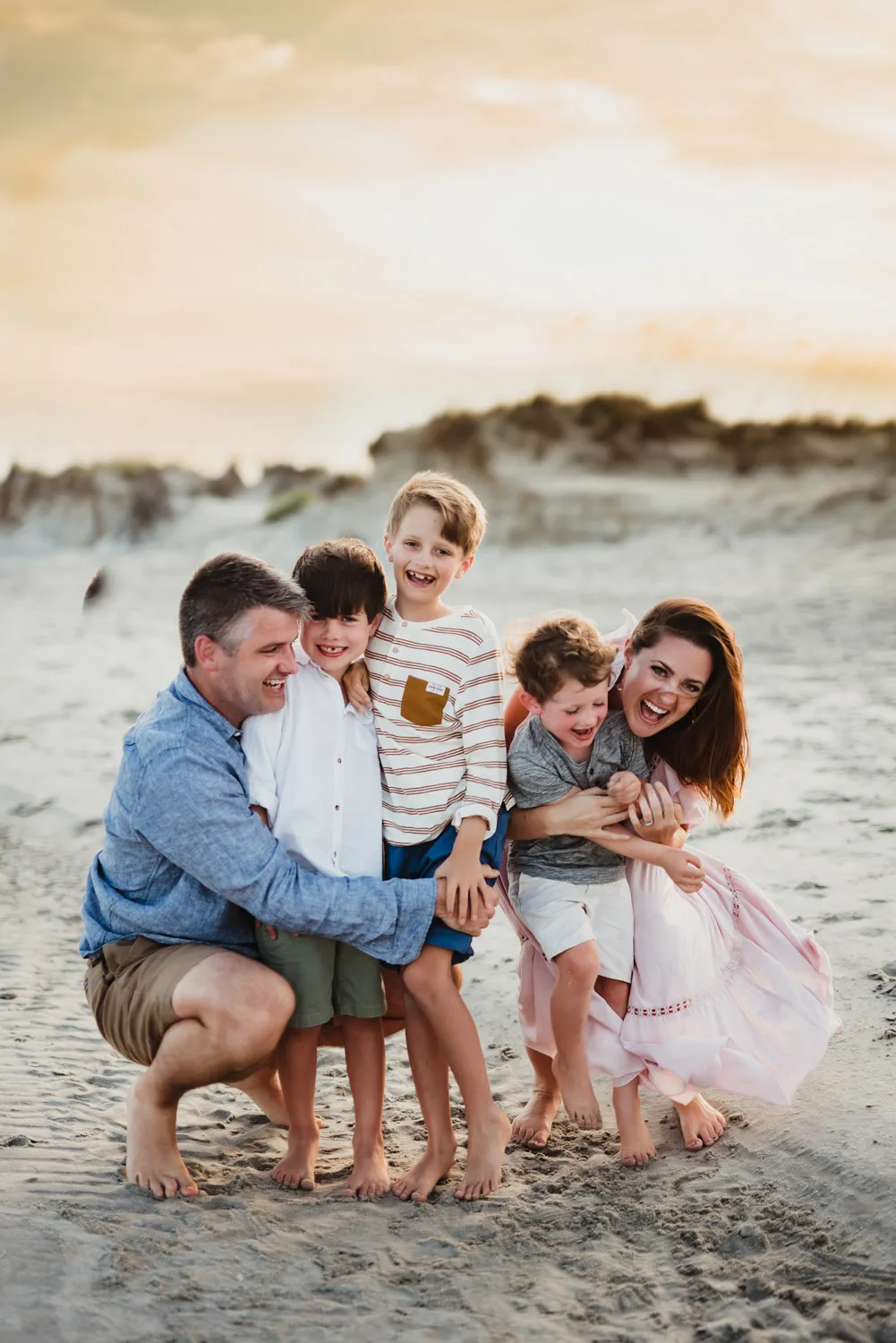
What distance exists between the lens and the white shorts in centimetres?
362

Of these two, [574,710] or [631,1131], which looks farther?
[631,1131]

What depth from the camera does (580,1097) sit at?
3582 mm

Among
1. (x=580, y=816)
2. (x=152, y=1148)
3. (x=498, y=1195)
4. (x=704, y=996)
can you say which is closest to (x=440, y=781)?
(x=580, y=816)

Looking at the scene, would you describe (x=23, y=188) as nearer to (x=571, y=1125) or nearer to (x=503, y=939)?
(x=503, y=939)

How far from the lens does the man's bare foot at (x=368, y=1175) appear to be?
352 cm

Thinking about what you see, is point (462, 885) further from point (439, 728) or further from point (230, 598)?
point (230, 598)

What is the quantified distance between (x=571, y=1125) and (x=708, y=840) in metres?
2.47

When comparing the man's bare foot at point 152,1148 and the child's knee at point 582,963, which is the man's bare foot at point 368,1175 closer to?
the man's bare foot at point 152,1148

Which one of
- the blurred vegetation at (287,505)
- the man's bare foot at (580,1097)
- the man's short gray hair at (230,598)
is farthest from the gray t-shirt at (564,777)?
the blurred vegetation at (287,505)

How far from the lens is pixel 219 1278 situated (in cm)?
302

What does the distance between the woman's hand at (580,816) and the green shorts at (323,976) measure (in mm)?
600

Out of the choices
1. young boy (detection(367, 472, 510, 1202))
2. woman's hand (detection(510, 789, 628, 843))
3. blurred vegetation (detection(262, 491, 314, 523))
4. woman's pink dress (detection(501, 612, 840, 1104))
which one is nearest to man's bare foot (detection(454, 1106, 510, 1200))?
young boy (detection(367, 472, 510, 1202))

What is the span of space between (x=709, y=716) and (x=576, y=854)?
1.79 feet

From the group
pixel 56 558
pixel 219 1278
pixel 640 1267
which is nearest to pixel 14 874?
pixel 219 1278
